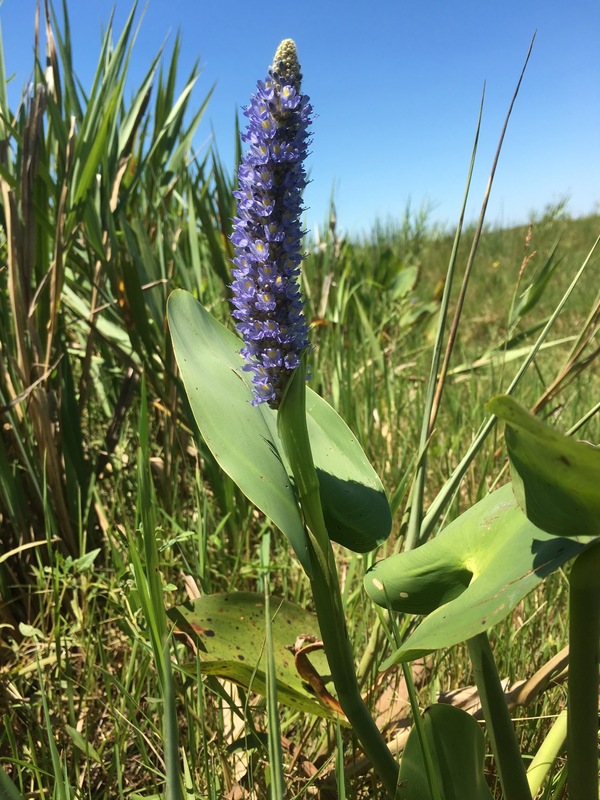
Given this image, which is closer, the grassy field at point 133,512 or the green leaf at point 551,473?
the green leaf at point 551,473

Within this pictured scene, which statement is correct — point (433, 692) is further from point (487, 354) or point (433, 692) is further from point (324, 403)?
point (487, 354)

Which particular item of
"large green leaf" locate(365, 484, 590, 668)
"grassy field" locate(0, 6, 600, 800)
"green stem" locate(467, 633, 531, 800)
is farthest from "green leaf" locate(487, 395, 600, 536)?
"grassy field" locate(0, 6, 600, 800)

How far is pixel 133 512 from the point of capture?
125 cm

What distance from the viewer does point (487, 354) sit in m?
2.27

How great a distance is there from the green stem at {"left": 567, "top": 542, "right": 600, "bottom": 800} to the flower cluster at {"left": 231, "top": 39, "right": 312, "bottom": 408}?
297 mm

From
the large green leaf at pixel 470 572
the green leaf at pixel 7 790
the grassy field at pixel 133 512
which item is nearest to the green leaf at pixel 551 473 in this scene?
the large green leaf at pixel 470 572

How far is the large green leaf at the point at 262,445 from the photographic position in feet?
1.91

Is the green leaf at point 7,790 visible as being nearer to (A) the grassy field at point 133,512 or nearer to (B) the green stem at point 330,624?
(A) the grassy field at point 133,512

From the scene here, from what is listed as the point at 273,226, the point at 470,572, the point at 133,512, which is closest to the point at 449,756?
the point at 470,572

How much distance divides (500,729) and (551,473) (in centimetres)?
27

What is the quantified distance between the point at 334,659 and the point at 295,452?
0.19 m

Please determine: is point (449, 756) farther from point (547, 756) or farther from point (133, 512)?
point (133, 512)

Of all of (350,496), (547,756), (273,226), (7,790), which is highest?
(273,226)

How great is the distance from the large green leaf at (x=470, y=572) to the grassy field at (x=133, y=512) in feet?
0.58
